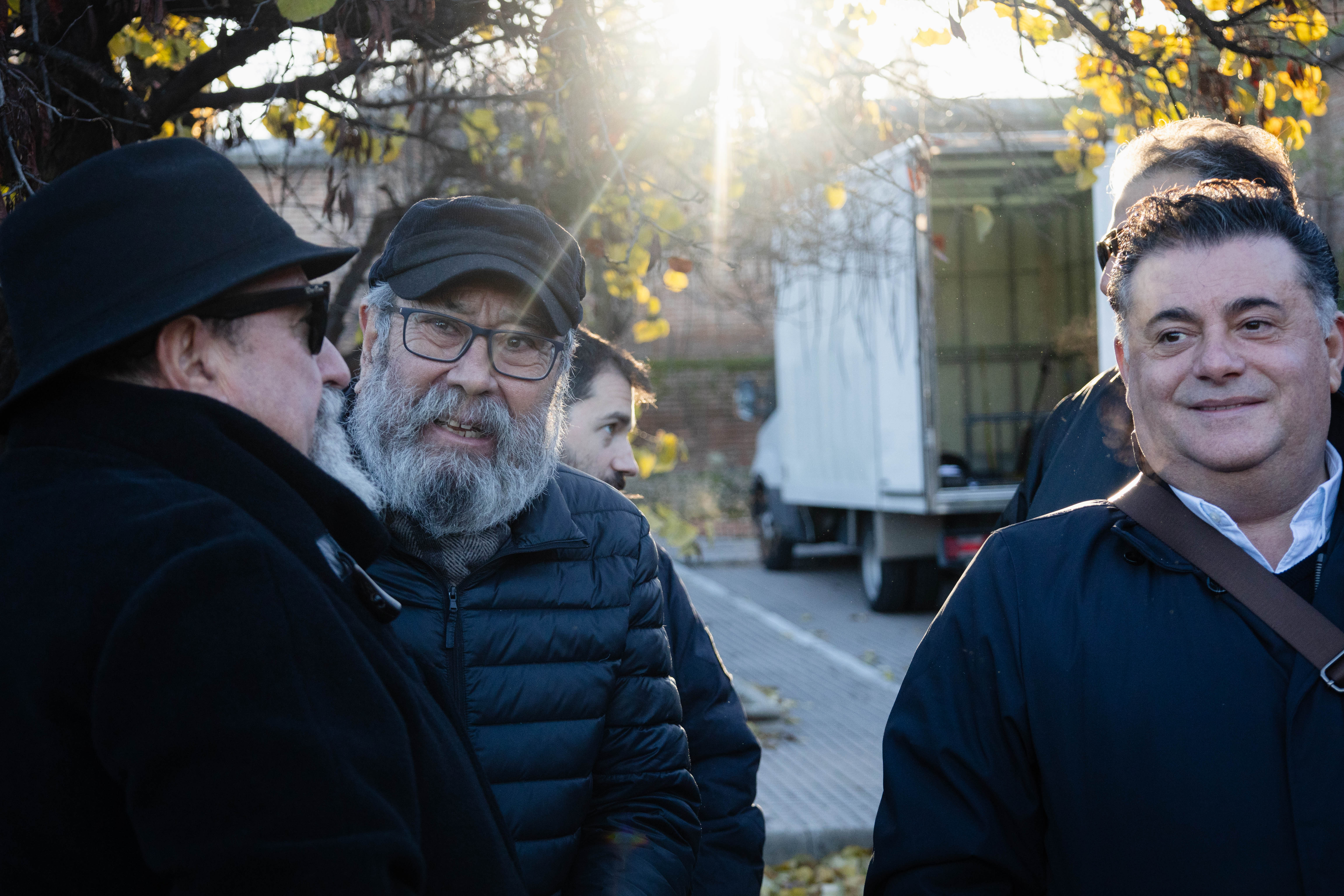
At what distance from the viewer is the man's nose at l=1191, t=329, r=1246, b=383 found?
5.94ft

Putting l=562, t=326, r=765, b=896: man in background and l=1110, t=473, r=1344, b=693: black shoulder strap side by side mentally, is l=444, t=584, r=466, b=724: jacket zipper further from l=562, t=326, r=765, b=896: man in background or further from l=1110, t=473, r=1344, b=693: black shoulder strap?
l=1110, t=473, r=1344, b=693: black shoulder strap

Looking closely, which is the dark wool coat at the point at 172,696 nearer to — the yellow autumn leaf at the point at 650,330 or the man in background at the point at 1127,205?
the man in background at the point at 1127,205

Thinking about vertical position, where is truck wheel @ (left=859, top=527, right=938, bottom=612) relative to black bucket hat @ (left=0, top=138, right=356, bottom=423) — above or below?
below

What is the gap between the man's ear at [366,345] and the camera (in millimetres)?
2400

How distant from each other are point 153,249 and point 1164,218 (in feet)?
4.97

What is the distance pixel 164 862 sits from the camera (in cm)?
104

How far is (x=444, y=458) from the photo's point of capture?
2258 millimetres

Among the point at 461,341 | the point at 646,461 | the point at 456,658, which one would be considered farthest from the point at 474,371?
the point at 646,461

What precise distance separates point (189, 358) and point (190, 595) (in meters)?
0.33

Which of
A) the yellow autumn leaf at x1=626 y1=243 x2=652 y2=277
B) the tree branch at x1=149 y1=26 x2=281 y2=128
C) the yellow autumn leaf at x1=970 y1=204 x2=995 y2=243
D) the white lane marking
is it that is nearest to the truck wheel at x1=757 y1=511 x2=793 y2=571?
the white lane marking

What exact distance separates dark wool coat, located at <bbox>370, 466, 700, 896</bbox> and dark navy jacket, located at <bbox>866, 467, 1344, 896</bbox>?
499 mm

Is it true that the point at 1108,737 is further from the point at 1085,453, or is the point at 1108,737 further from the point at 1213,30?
the point at 1213,30

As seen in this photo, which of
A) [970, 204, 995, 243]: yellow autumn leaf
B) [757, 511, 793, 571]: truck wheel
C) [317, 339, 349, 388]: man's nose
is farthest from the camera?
[757, 511, 793, 571]: truck wheel

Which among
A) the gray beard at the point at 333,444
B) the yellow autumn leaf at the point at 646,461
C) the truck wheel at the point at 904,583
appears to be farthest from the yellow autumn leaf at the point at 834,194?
the truck wheel at the point at 904,583
